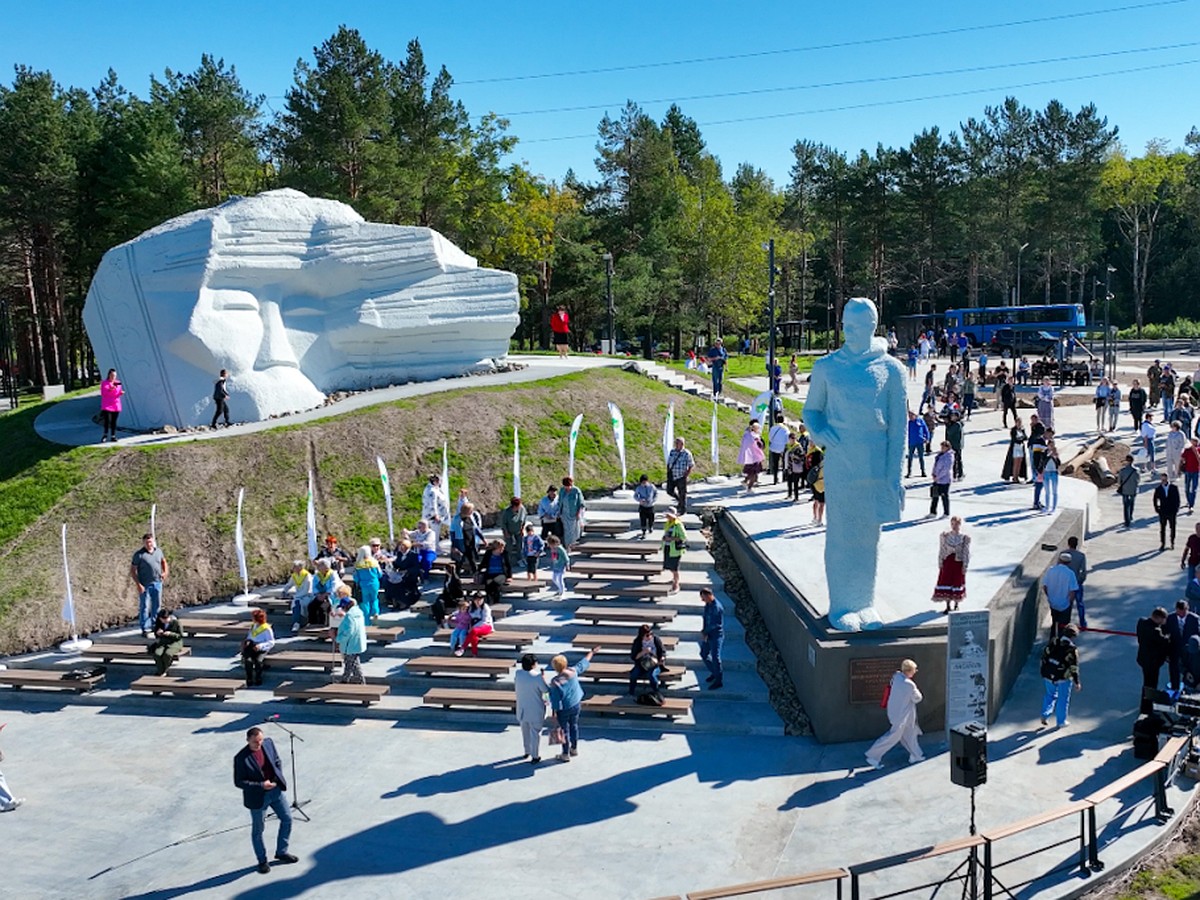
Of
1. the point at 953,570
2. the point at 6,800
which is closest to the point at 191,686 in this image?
the point at 6,800

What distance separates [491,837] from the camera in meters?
10.0

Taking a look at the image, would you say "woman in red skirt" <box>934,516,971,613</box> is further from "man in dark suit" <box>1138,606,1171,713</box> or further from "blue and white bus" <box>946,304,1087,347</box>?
"blue and white bus" <box>946,304,1087,347</box>

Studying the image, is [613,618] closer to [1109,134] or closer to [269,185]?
[269,185]

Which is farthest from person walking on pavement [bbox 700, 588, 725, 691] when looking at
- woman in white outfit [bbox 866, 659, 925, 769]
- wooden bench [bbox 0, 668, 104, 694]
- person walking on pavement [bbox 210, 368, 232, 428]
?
person walking on pavement [bbox 210, 368, 232, 428]

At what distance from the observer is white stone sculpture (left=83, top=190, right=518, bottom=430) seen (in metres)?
22.0

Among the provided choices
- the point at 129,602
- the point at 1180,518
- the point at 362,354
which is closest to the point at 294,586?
the point at 129,602

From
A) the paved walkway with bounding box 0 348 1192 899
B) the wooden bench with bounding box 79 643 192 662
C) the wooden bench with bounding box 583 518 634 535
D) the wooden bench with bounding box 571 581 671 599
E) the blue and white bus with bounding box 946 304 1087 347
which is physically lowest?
the paved walkway with bounding box 0 348 1192 899

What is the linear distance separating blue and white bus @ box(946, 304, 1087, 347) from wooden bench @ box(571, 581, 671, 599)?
4159 cm

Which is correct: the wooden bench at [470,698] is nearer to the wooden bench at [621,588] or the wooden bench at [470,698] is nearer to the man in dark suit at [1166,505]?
the wooden bench at [621,588]

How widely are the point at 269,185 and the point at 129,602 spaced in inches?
1396

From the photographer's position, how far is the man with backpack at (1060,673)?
37.6 feet

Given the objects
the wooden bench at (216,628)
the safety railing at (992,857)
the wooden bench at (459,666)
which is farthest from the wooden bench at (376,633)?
the safety railing at (992,857)

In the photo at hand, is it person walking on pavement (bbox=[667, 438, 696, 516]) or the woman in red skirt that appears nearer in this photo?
the woman in red skirt

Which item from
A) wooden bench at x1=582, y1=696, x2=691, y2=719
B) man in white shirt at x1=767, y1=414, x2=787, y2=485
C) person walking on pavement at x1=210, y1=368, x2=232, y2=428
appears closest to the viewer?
wooden bench at x1=582, y1=696, x2=691, y2=719
